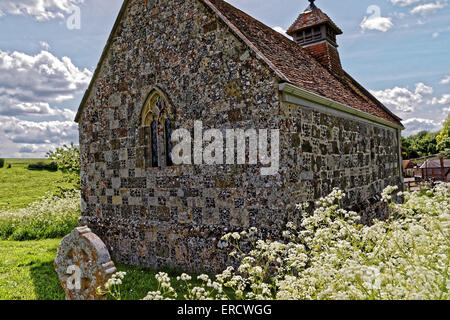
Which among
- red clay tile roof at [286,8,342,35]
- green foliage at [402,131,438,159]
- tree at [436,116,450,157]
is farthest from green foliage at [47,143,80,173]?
tree at [436,116,450,157]

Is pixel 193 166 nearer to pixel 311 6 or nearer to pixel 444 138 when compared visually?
pixel 311 6

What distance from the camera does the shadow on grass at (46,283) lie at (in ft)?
22.4

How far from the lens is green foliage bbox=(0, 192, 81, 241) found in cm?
1388

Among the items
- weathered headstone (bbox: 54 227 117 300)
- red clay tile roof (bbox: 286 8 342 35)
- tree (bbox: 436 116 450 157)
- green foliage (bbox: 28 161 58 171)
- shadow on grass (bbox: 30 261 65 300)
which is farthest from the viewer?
tree (bbox: 436 116 450 157)

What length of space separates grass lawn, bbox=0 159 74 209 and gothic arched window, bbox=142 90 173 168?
22.5 meters

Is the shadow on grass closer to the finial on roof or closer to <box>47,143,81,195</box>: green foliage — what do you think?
<box>47,143,81,195</box>: green foliage

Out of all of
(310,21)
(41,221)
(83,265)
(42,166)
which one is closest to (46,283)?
(83,265)

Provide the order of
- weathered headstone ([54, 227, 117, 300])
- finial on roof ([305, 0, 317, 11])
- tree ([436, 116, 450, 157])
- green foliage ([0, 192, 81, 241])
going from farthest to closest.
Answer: tree ([436, 116, 450, 157]) → finial on roof ([305, 0, 317, 11]) → green foliage ([0, 192, 81, 241]) → weathered headstone ([54, 227, 117, 300])

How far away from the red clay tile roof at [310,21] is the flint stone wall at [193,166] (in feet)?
21.2

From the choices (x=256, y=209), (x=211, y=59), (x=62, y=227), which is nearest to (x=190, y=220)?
(x=256, y=209)

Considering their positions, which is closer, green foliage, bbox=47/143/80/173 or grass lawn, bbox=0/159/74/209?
green foliage, bbox=47/143/80/173

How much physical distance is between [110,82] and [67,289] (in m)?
5.93

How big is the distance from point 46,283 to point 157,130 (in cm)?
437
